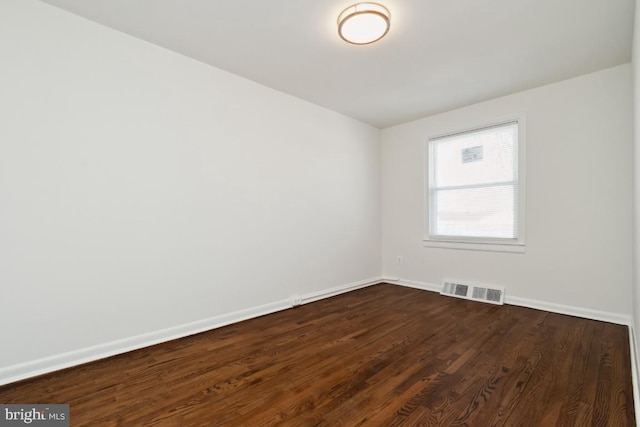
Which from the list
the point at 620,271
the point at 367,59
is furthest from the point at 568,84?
the point at 367,59

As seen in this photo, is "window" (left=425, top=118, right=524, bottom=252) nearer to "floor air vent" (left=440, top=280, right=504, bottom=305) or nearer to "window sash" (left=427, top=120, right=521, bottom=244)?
"window sash" (left=427, top=120, right=521, bottom=244)

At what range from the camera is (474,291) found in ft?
12.5

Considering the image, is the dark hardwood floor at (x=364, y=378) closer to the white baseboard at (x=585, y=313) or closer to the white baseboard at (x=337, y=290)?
the white baseboard at (x=585, y=313)

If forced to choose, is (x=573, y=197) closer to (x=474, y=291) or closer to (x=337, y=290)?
(x=474, y=291)

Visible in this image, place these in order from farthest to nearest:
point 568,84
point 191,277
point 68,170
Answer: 1. point 568,84
2. point 191,277
3. point 68,170

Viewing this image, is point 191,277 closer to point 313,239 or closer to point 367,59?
point 313,239

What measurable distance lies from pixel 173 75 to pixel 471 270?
13.2 ft

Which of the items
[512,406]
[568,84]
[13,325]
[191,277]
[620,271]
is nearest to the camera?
[512,406]

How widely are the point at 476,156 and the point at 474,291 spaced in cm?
175

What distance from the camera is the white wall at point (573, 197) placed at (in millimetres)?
2932

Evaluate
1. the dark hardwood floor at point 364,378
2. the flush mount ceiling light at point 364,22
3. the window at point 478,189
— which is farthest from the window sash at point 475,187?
the flush mount ceiling light at point 364,22

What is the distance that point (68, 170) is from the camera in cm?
214

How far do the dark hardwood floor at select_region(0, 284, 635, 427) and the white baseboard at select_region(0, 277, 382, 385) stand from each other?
7 centimetres

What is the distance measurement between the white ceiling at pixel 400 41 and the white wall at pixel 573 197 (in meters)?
0.26
